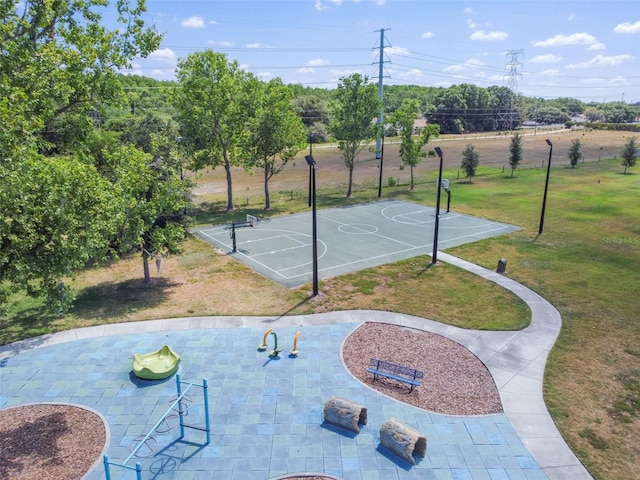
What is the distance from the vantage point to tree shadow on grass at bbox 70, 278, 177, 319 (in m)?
18.5

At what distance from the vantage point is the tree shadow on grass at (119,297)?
18.5 metres

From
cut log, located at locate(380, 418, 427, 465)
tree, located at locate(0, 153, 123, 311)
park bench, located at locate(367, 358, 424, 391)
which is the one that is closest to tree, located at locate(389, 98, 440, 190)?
park bench, located at locate(367, 358, 424, 391)

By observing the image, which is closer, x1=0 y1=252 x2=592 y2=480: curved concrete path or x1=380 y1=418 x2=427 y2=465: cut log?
x1=380 y1=418 x2=427 y2=465: cut log

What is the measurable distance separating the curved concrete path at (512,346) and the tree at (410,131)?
83.7 ft

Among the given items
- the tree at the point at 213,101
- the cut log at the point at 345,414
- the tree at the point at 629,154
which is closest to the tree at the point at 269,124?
the tree at the point at 213,101

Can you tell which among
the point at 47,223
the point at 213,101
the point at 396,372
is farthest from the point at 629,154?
the point at 47,223

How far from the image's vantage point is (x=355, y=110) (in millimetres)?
40812

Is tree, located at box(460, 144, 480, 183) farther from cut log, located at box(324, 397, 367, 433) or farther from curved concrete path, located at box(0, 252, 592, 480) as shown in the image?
cut log, located at box(324, 397, 367, 433)

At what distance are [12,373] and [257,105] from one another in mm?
27176

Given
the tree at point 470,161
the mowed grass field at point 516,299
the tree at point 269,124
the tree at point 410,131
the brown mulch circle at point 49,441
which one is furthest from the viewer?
the tree at point 470,161

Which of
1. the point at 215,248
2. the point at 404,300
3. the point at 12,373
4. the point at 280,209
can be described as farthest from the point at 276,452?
the point at 280,209

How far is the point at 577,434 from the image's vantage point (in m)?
11.5

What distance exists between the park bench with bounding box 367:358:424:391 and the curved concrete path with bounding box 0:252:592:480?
8.23 ft

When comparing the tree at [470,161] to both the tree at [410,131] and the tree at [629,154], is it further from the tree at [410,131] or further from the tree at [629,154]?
the tree at [629,154]
